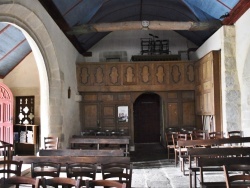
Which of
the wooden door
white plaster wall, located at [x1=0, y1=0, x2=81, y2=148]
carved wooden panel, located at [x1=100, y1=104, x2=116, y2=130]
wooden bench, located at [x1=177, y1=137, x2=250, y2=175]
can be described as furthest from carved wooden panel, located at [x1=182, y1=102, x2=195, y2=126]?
the wooden door

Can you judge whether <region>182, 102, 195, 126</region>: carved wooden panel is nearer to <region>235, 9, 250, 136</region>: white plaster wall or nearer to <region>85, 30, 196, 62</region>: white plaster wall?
<region>85, 30, 196, 62</region>: white plaster wall

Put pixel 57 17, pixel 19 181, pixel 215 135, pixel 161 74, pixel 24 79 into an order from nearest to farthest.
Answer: pixel 19 181 < pixel 57 17 < pixel 215 135 < pixel 24 79 < pixel 161 74

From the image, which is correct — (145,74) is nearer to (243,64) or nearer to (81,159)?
(243,64)

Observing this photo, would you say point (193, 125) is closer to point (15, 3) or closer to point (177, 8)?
point (177, 8)

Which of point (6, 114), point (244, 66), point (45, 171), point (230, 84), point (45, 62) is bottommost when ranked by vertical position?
point (45, 171)

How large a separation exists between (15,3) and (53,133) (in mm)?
3274

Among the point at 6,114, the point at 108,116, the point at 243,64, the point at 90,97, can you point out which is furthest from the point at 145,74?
the point at 6,114

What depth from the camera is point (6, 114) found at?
883cm

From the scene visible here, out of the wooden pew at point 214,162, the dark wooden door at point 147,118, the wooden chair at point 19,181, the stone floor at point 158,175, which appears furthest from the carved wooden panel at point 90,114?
the wooden chair at point 19,181

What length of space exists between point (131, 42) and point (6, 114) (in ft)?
16.5

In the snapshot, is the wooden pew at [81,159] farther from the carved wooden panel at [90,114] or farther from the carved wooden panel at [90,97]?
the carved wooden panel at [90,97]

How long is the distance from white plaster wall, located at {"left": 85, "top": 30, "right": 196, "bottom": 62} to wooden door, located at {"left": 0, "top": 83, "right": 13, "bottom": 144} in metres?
3.29

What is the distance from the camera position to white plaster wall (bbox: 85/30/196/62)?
11008 millimetres

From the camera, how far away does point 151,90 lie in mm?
9602
